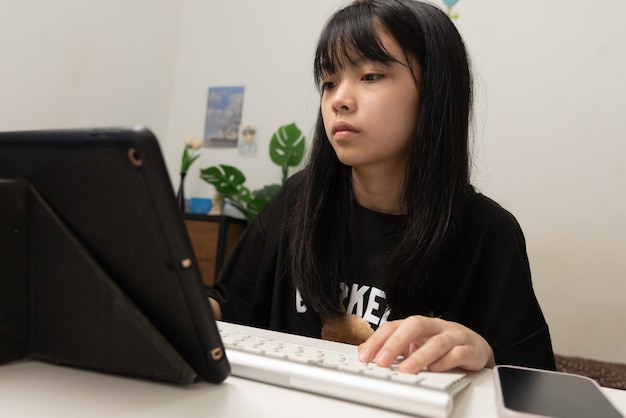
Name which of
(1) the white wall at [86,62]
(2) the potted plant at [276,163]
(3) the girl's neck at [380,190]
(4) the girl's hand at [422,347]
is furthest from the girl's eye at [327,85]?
(1) the white wall at [86,62]

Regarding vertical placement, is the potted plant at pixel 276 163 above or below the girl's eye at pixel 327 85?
below

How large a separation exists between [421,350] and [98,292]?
0.29 m

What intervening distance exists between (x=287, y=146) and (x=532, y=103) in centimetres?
108

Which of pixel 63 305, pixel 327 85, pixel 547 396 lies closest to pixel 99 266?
pixel 63 305

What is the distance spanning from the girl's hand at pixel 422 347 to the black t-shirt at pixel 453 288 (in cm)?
25

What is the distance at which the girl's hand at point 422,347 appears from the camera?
474mm

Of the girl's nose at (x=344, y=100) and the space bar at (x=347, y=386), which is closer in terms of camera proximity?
the space bar at (x=347, y=386)

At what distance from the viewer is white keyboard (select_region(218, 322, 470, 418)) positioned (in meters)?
0.37

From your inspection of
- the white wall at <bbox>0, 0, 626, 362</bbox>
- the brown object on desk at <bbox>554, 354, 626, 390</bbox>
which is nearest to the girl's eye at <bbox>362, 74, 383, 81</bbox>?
the brown object on desk at <bbox>554, 354, 626, 390</bbox>

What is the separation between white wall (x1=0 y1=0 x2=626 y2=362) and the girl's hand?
165 centimetres

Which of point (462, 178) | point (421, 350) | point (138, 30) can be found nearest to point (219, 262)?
point (138, 30)

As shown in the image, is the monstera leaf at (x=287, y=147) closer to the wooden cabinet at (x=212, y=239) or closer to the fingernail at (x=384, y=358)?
the wooden cabinet at (x=212, y=239)

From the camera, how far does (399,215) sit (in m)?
0.97

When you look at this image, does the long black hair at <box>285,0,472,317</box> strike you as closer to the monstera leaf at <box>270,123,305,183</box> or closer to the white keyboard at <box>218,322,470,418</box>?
the white keyboard at <box>218,322,470,418</box>
